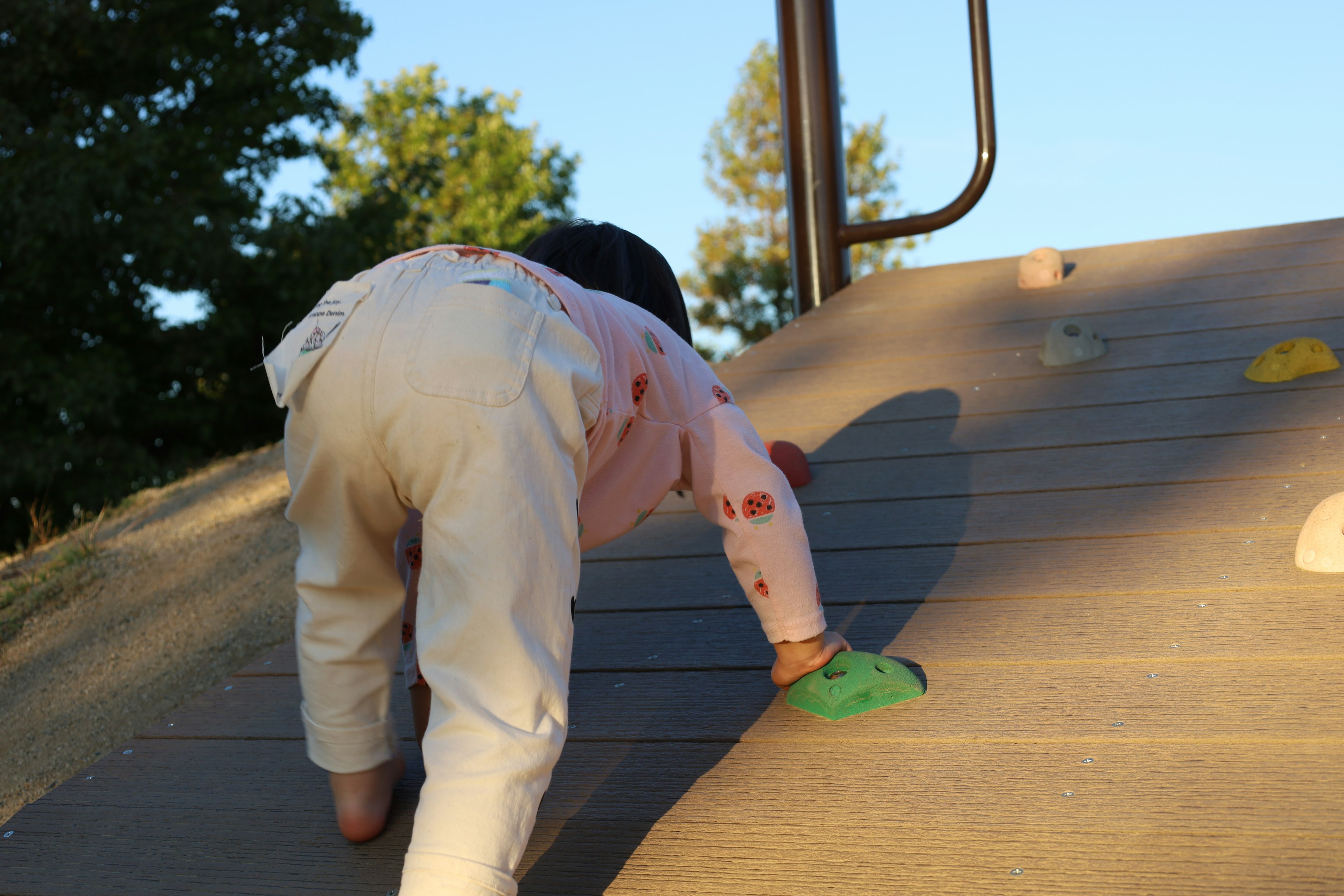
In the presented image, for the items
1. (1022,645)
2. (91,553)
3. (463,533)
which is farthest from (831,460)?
(91,553)

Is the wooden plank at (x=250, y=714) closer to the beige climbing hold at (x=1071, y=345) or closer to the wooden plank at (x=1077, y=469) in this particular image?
the wooden plank at (x=1077, y=469)

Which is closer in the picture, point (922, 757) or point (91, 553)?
point (922, 757)

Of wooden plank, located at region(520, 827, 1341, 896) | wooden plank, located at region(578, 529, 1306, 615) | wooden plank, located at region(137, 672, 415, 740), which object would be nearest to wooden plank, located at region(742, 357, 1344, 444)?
wooden plank, located at region(578, 529, 1306, 615)

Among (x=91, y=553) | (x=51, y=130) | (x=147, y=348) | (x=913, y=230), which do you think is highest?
(x=51, y=130)

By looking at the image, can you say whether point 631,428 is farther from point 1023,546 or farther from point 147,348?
point 147,348

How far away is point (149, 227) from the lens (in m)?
8.48

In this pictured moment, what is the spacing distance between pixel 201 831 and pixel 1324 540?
142cm

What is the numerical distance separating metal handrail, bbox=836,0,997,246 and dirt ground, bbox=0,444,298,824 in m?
1.98

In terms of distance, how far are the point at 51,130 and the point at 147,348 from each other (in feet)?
7.90

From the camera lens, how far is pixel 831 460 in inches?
88.7

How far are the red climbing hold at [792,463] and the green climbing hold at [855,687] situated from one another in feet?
2.69

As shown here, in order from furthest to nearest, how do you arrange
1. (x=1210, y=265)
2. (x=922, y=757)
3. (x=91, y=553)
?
(x=1210, y=265) → (x=91, y=553) → (x=922, y=757)

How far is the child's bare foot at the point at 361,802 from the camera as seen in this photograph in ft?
3.73

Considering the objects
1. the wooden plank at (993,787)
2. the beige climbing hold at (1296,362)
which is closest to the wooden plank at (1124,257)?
the beige climbing hold at (1296,362)
